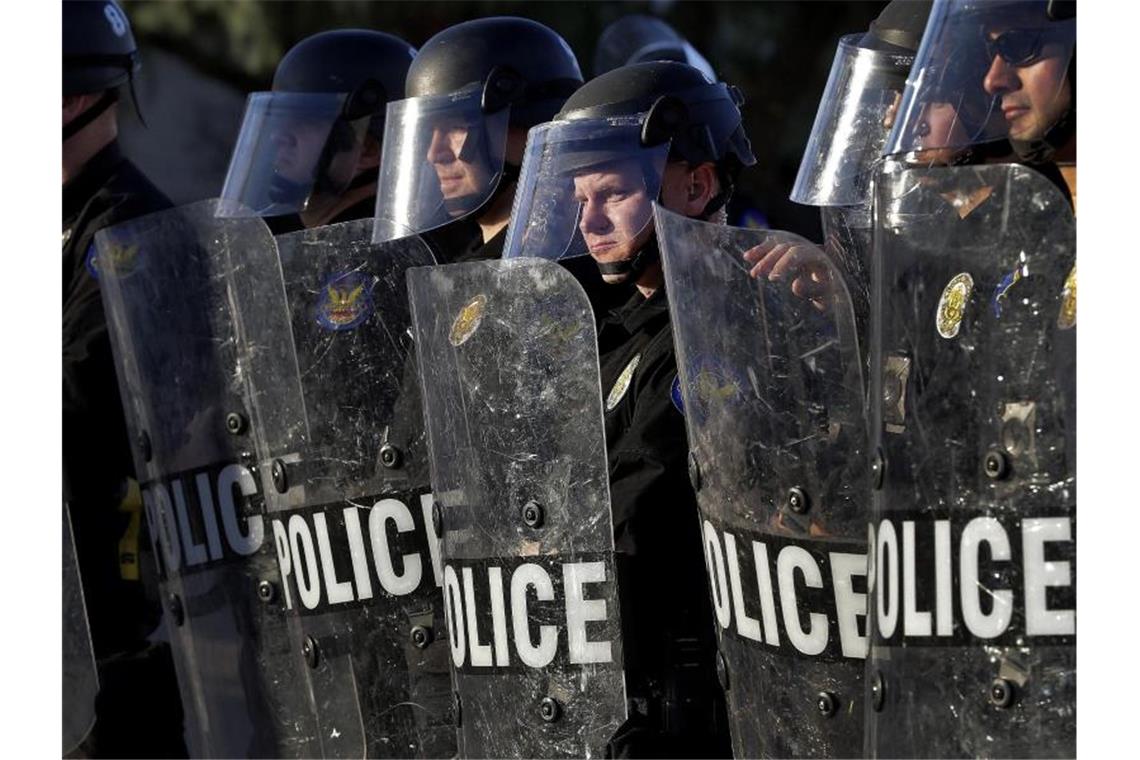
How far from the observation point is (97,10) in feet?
17.5

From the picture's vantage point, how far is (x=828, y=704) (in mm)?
3143

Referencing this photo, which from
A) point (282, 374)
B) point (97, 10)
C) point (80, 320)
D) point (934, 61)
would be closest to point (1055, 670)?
point (934, 61)

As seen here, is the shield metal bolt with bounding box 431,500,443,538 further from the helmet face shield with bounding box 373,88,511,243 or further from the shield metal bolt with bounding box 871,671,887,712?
the shield metal bolt with bounding box 871,671,887,712

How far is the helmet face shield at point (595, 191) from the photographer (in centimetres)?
387

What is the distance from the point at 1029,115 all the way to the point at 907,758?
88cm

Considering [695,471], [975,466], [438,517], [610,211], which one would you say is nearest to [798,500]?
[695,471]

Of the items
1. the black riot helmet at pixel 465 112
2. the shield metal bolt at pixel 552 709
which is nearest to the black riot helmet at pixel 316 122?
the black riot helmet at pixel 465 112

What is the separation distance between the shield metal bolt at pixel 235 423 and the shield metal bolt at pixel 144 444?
0.78ft

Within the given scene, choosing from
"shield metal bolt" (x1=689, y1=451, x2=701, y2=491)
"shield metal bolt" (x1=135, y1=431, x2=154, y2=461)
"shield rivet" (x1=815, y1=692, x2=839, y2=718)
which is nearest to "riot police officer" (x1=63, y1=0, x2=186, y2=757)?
"shield metal bolt" (x1=135, y1=431, x2=154, y2=461)

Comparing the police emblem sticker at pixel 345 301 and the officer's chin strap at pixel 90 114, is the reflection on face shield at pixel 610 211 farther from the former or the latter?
the officer's chin strap at pixel 90 114

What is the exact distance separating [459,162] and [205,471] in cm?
87

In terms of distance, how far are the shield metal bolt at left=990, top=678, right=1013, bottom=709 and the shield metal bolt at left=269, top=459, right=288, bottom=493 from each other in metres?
1.78

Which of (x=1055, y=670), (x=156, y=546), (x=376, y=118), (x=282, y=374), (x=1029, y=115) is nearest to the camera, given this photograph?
(x=1055, y=670)
